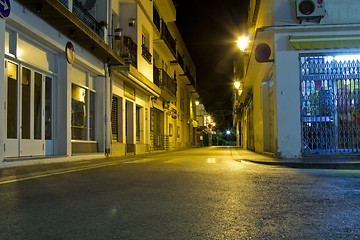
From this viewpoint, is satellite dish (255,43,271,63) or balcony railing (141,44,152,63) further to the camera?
balcony railing (141,44,152,63)

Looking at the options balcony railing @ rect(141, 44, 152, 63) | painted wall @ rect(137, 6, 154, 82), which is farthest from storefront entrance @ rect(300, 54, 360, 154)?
balcony railing @ rect(141, 44, 152, 63)

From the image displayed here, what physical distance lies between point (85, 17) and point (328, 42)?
350 inches

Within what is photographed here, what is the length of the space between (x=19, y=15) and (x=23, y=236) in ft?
24.5

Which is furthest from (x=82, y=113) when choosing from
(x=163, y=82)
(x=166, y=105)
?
(x=166, y=105)

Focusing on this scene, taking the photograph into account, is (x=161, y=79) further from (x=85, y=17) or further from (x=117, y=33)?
(x=85, y=17)

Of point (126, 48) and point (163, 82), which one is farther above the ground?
point (126, 48)

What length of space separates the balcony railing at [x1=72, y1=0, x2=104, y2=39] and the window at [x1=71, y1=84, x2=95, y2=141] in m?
2.49

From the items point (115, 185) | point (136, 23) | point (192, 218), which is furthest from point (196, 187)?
point (136, 23)

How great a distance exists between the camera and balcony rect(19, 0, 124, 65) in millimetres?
9281

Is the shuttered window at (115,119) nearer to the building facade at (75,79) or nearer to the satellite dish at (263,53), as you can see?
the building facade at (75,79)

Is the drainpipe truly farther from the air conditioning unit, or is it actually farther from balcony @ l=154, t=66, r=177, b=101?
balcony @ l=154, t=66, r=177, b=101

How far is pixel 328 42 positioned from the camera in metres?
12.0

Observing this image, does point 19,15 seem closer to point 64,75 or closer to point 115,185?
point 64,75

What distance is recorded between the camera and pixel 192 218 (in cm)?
350
